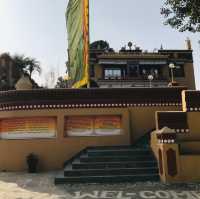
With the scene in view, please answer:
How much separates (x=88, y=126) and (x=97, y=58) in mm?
28531

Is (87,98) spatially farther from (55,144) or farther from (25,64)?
(25,64)

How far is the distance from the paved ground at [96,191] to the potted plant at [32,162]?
8.09 ft

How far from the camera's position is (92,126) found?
58.2ft

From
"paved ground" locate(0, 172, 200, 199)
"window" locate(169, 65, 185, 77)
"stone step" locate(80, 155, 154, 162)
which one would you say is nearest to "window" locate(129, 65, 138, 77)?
"window" locate(169, 65, 185, 77)

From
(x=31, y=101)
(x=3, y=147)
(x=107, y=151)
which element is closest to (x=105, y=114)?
(x=107, y=151)

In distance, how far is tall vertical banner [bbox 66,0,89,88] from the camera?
21.5m

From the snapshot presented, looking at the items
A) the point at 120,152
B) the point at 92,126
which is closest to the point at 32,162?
the point at 92,126

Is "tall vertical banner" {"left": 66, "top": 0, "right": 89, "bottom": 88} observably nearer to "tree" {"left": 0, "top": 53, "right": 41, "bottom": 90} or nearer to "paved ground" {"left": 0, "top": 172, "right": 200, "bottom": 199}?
"paved ground" {"left": 0, "top": 172, "right": 200, "bottom": 199}

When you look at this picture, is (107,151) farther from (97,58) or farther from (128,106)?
(97,58)

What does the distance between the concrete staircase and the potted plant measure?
2783mm

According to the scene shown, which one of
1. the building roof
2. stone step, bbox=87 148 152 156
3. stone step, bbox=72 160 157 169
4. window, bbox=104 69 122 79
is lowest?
stone step, bbox=72 160 157 169

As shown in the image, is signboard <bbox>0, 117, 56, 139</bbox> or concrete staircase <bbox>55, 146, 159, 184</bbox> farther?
signboard <bbox>0, 117, 56, 139</bbox>

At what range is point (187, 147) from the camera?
1405 cm

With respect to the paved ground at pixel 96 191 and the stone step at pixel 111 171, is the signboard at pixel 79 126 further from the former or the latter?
the paved ground at pixel 96 191
